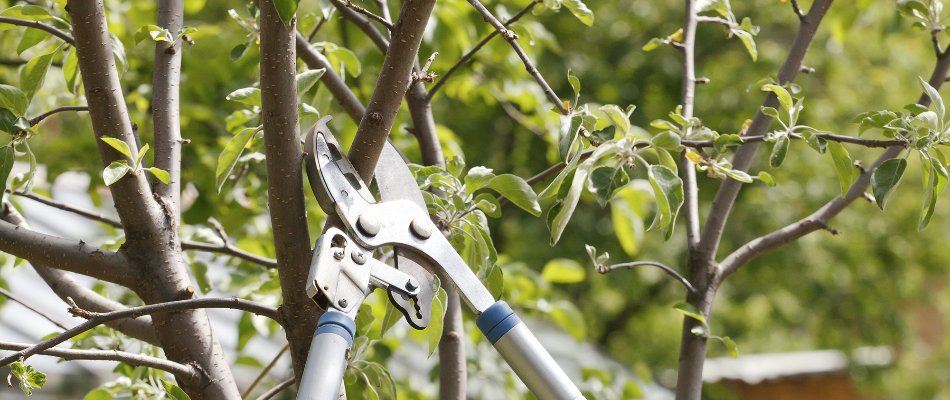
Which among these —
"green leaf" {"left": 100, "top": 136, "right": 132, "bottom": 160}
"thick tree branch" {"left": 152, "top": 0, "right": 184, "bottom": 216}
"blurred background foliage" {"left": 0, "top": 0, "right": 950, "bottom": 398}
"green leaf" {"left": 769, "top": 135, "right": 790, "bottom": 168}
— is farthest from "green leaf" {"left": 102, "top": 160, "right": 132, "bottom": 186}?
"blurred background foliage" {"left": 0, "top": 0, "right": 950, "bottom": 398}

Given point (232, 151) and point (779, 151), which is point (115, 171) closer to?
point (232, 151)

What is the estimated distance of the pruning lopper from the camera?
949 mm

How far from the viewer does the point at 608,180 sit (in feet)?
3.49

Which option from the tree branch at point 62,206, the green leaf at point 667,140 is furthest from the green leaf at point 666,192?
the tree branch at point 62,206

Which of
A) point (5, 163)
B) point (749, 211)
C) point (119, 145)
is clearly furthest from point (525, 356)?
point (749, 211)

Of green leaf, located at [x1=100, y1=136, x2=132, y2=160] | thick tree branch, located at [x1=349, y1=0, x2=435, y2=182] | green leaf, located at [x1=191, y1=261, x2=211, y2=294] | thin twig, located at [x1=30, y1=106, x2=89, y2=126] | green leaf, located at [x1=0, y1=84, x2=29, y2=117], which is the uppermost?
green leaf, located at [x1=191, y1=261, x2=211, y2=294]

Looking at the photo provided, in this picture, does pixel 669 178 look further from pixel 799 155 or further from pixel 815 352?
pixel 815 352

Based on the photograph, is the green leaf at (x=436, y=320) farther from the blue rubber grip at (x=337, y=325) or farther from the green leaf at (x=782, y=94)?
the green leaf at (x=782, y=94)

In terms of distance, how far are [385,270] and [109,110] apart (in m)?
0.38

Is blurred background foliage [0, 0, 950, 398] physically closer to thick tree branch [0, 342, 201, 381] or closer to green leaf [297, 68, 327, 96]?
green leaf [297, 68, 327, 96]

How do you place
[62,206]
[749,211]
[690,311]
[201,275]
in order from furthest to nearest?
[749,211], [201,275], [62,206], [690,311]

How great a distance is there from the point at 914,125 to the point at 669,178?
0.93ft

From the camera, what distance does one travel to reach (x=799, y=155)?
7117mm

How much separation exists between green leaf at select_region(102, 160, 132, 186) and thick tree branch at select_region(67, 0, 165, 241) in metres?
0.04
